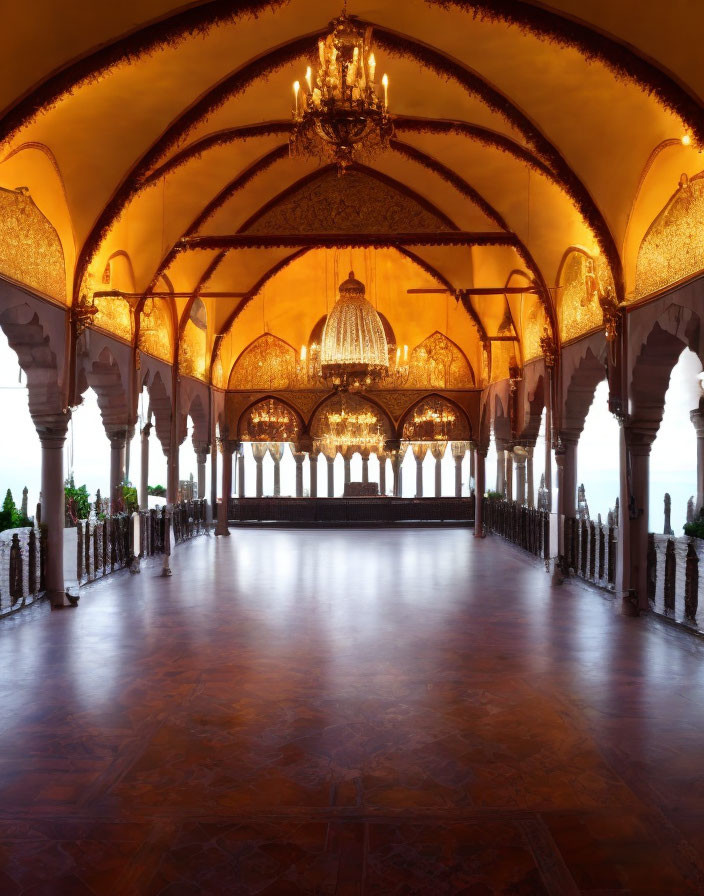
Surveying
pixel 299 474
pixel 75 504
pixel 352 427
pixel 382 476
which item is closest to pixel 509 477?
pixel 382 476

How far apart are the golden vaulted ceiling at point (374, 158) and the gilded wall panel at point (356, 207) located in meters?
0.03

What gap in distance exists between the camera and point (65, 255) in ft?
32.0

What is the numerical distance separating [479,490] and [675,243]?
12.0m

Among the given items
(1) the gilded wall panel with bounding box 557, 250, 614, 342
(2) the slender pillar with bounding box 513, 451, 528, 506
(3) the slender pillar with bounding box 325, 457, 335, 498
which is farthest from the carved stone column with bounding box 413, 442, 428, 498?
(1) the gilded wall panel with bounding box 557, 250, 614, 342

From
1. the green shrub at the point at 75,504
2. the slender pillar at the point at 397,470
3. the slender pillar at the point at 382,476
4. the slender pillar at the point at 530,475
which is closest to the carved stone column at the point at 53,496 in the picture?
the green shrub at the point at 75,504

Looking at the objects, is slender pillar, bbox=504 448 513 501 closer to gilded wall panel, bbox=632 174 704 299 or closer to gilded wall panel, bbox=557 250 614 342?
gilded wall panel, bbox=557 250 614 342

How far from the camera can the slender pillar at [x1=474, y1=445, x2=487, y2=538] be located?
63.7ft

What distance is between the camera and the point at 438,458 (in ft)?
74.4

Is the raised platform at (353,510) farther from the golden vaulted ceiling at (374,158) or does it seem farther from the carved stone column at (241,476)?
the golden vaulted ceiling at (374,158)

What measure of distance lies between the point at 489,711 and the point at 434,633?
2.55 metres

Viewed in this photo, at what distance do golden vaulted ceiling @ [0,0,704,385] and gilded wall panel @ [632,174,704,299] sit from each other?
0.08 ft

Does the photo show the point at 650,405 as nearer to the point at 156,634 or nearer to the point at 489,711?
the point at 489,711

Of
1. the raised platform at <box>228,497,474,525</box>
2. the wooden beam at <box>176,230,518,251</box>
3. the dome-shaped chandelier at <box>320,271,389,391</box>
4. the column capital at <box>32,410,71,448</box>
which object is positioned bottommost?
the raised platform at <box>228,497,474,525</box>

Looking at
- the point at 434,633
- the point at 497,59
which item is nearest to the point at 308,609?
the point at 434,633
